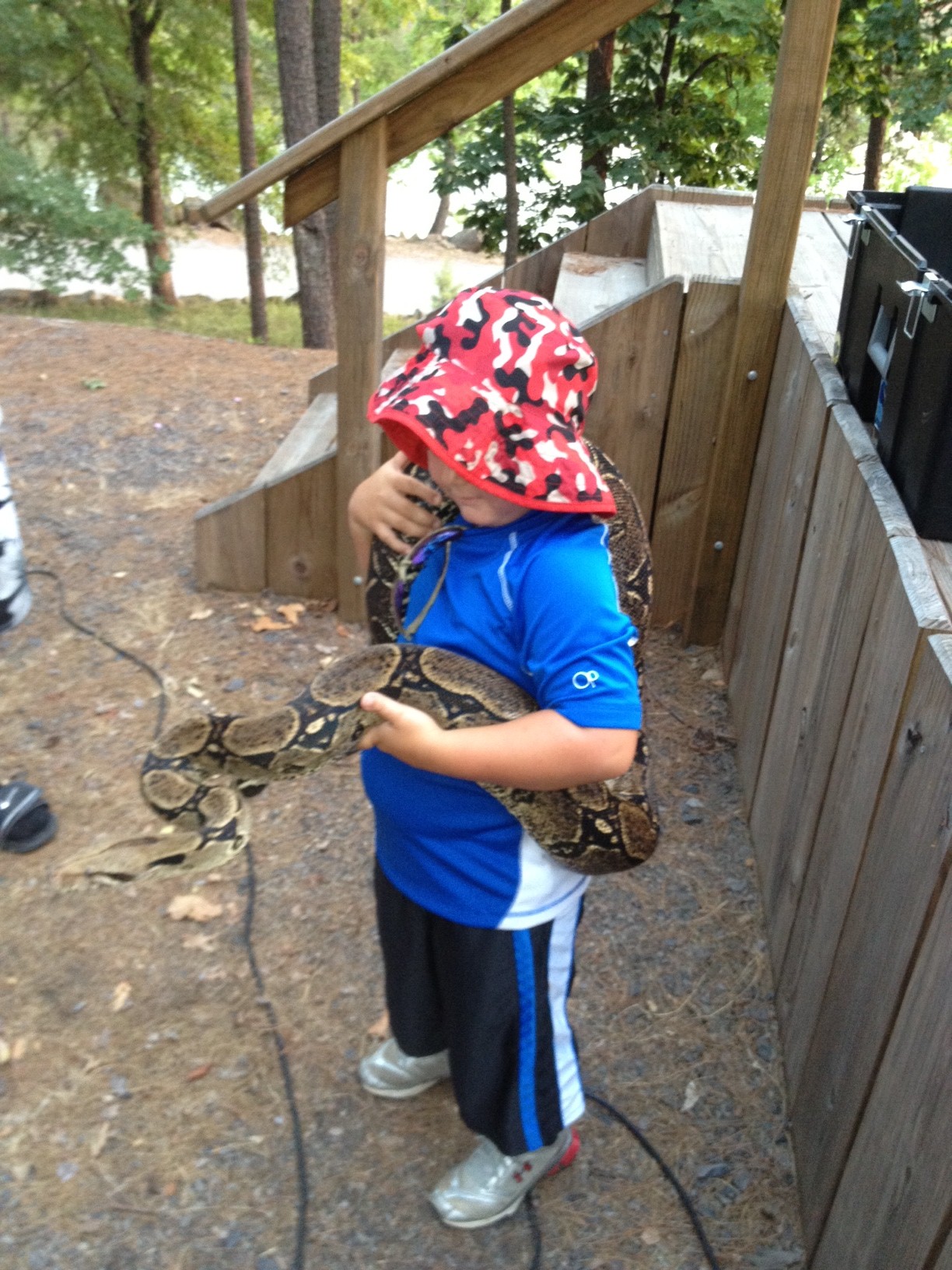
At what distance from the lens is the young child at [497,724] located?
1.81 meters

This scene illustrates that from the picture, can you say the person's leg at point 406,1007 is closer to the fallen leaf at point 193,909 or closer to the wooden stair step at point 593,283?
the fallen leaf at point 193,909

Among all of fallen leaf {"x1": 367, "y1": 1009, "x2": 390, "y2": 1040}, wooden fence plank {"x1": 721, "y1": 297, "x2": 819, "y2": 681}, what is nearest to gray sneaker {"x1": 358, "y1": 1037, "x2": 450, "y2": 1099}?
fallen leaf {"x1": 367, "y1": 1009, "x2": 390, "y2": 1040}

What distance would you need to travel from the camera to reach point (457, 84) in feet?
13.4

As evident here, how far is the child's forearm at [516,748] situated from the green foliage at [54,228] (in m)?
16.0

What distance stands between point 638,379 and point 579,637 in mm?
2955

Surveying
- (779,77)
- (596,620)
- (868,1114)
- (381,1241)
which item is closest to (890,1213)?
(868,1114)

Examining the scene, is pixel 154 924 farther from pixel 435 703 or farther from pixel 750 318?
pixel 750 318

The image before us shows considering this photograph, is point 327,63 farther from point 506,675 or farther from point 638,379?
point 506,675

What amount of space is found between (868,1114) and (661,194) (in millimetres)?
5619

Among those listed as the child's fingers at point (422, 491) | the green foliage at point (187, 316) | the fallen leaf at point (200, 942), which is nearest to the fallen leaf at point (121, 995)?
the fallen leaf at point (200, 942)

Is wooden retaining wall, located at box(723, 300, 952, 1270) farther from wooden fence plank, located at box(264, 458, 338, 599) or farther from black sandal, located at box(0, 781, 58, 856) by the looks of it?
black sandal, located at box(0, 781, 58, 856)

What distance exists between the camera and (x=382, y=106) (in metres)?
4.06

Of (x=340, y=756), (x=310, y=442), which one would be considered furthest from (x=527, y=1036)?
(x=310, y=442)

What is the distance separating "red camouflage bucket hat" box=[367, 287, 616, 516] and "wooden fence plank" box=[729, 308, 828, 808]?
1.66 meters
